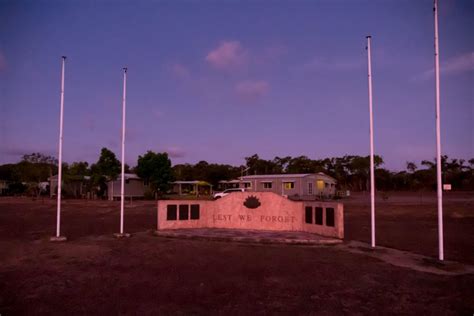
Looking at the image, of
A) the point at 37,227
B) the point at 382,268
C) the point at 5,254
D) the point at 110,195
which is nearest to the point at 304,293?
the point at 382,268

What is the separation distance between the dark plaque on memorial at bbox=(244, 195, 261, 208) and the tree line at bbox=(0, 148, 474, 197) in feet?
88.1

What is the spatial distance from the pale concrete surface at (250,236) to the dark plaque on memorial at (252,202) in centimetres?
98

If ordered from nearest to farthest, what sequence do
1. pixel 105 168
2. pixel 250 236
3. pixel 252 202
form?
1. pixel 250 236
2. pixel 252 202
3. pixel 105 168

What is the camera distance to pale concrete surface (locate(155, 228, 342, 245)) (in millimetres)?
11469

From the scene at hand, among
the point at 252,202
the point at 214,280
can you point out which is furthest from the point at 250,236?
the point at 214,280

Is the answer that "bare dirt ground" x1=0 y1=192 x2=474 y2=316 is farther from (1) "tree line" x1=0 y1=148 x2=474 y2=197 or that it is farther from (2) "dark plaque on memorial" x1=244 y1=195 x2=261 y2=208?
(1) "tree line" x1=0 y1=148 x2=474 y2=197

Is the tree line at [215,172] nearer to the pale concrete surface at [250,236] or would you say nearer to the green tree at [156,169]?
the green tree at [156,169]

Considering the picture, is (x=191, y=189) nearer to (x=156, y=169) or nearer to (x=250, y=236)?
(x=156, y=169)

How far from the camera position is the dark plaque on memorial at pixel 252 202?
14078 millimetres

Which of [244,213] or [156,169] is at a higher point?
[156,169]

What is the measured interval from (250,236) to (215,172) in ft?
181

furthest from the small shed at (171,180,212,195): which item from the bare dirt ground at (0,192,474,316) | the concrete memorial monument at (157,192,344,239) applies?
the bare dirt ground at (0,192,474,316)

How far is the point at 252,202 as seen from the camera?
1412 centimetres

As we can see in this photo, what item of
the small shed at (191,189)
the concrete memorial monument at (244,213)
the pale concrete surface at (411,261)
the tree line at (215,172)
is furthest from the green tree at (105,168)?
the pale concrete surface at (411,261)
